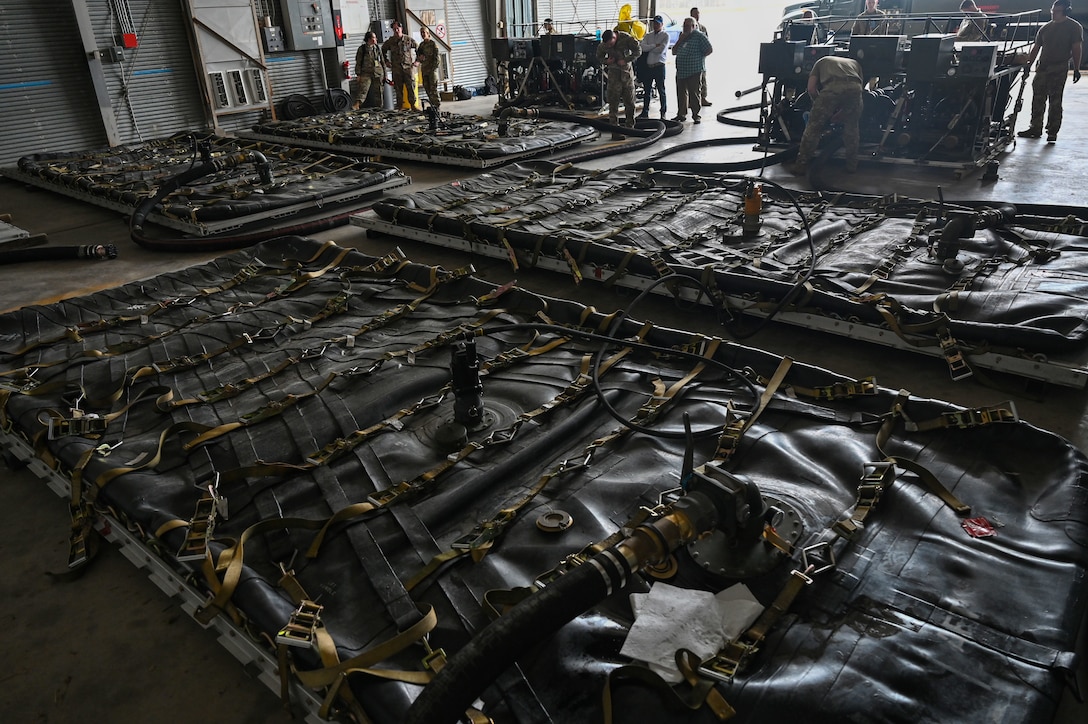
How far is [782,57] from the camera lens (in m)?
8.52

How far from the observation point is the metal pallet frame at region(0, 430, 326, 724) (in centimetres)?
196

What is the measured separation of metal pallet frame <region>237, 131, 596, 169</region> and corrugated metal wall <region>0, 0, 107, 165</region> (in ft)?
9.76

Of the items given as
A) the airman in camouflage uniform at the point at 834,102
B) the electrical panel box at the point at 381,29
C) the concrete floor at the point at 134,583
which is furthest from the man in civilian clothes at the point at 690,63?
the electrical panel box at the point at 381,29

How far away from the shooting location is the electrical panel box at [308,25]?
1338 centimetres

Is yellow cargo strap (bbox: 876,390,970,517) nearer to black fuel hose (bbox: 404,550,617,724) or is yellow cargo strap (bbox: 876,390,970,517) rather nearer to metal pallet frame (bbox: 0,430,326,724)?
black fuel hose (bbox: 404,550,617,724)

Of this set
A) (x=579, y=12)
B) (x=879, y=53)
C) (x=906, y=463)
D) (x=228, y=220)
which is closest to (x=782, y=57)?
(x=879, y=53)

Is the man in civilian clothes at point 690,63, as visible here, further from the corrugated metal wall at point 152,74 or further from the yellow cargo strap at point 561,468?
the yellow cargo strap at point 561,468

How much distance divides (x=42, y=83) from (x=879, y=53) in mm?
12262

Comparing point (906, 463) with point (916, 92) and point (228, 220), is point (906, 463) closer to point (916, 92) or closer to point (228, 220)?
point (228, 220)

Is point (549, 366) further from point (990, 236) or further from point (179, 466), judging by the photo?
point (990, 236)

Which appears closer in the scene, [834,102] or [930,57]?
[930,57]

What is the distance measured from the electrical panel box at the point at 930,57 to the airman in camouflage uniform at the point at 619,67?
431cm

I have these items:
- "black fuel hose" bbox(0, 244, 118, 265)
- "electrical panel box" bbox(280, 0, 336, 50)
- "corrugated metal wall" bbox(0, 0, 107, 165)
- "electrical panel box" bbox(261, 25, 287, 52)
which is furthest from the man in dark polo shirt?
"corrugated metal wall" bbox(0, 0, 107, 165)

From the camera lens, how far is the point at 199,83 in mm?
12602
